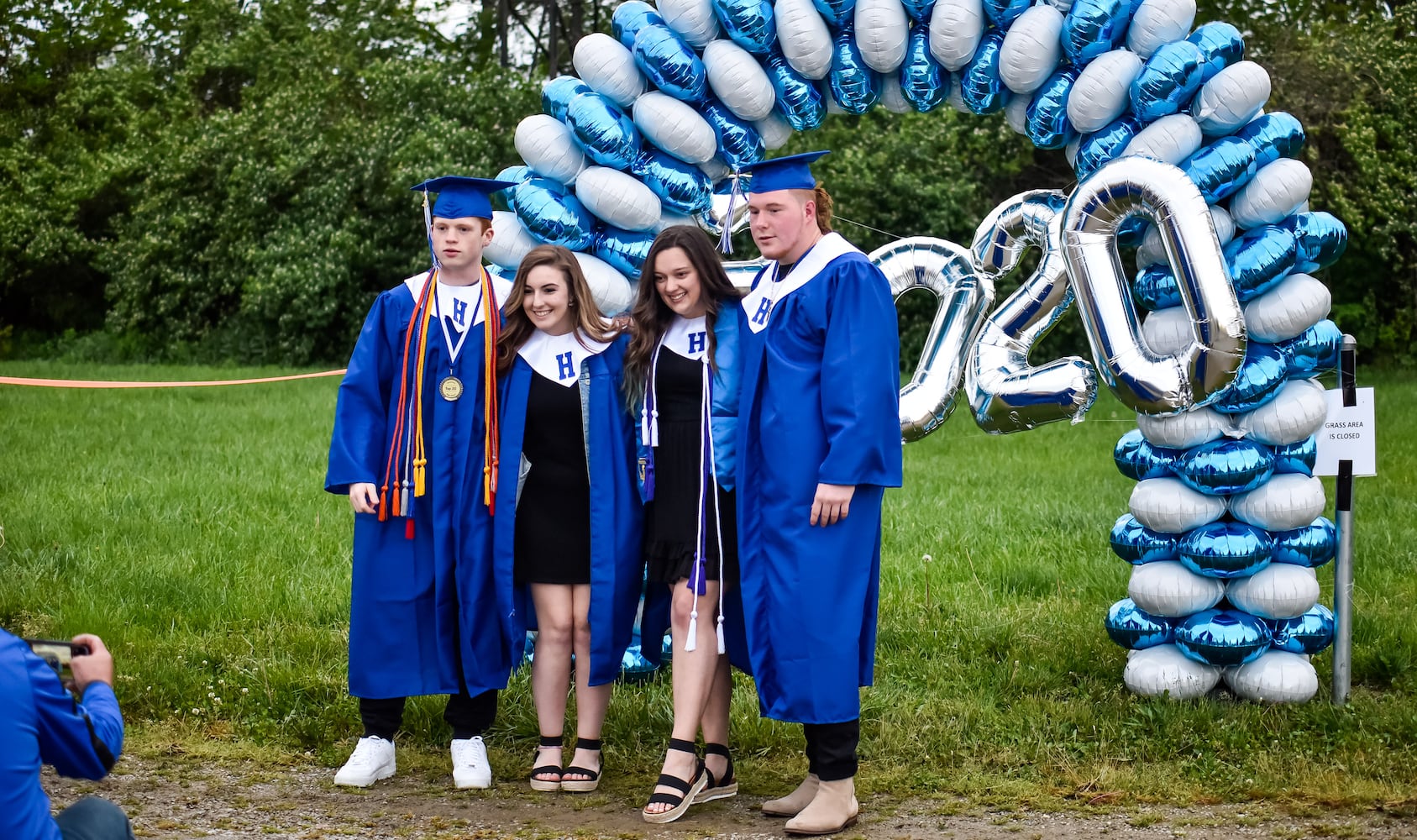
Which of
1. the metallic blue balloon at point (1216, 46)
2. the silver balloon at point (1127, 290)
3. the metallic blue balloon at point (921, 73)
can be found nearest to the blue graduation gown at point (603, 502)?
the metallic blue balloon at point (921, 73)

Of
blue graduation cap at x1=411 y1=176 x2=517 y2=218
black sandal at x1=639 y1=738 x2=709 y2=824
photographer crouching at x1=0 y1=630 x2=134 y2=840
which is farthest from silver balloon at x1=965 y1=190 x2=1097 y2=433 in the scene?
photographer crouching at x1=0 y1=630 x2=134 y2=840

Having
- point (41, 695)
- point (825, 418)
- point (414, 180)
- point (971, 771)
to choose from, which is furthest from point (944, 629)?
point (414, 180)

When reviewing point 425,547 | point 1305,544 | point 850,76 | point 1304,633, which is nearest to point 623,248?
point 850,76

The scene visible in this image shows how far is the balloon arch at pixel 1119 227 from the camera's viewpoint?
15.8 ft

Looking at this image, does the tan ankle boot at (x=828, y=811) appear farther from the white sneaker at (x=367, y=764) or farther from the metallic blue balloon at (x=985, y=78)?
the metallic blue balloon at (x=985, y=78)

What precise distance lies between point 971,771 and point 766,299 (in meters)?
1.75

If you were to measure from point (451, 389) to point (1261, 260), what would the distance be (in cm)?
282

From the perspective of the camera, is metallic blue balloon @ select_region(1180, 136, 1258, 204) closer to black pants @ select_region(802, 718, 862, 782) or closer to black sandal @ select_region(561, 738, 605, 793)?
black pants @ select_region(802, 718, 862, 782)

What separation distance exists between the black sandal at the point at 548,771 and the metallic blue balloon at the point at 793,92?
2.36 meters

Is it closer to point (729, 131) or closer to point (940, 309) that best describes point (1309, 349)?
Answer: point (940, 309)

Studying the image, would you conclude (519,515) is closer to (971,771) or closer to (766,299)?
(766,299)

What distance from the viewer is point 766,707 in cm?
413

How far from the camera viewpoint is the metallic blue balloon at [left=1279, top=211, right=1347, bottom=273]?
4.89m

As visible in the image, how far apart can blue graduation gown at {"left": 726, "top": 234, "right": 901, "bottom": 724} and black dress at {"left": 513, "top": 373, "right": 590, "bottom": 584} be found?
554 millimetres
